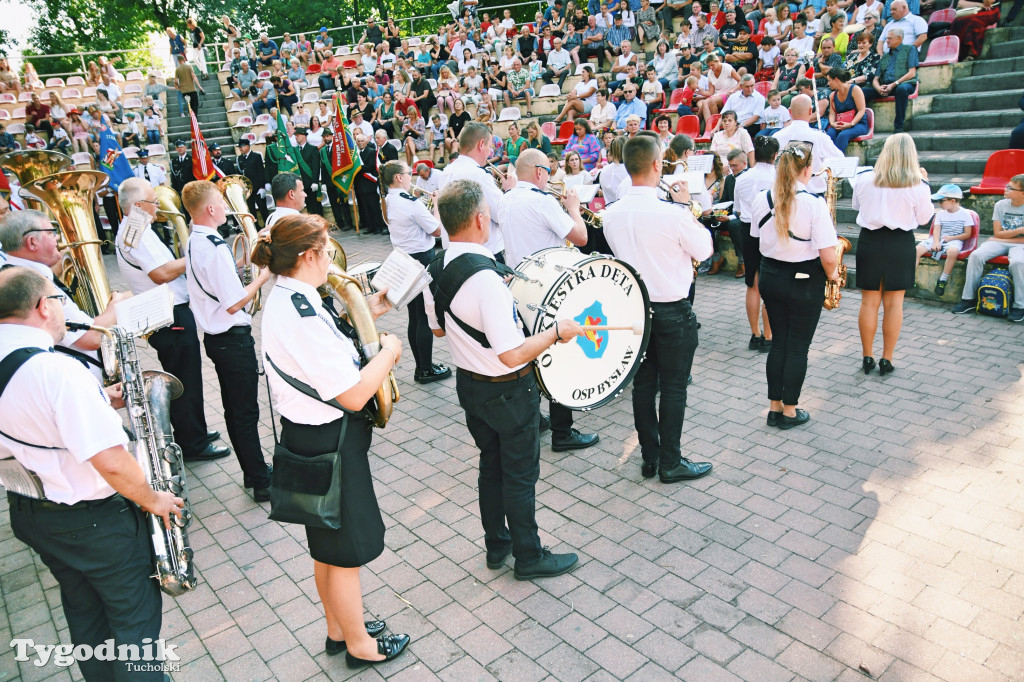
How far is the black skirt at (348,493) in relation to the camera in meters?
2.88

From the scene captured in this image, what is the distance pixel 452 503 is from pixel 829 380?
133 inches

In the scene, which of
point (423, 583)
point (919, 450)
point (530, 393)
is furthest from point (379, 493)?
point (919, 450)

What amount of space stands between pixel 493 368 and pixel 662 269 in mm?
1455

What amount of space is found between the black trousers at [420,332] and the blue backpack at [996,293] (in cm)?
543

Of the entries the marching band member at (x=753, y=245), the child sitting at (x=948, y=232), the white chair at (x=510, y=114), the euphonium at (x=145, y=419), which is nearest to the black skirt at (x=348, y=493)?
the euphonium at (x=145, y=419)

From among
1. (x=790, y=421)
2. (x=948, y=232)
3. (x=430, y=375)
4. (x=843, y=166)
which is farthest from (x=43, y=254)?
(x=948, y=232)

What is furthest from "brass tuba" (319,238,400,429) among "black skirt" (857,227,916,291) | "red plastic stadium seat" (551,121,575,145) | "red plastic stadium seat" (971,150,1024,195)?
"red plastic stadium seat" (551,121,575,145)

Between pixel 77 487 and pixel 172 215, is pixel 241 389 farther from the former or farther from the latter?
pixel 77 487

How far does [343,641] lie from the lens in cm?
340

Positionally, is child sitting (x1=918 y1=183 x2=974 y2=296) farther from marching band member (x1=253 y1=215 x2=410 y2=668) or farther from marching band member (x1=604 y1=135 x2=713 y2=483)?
marching band member (x1=253 y1=215 x2=410 y2=668)

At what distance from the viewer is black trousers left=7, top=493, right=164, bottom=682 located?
2684 mm

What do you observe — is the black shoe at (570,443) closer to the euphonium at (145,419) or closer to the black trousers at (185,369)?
the euphonium at (145,419)

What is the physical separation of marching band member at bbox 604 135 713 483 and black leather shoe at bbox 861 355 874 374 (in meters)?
2.24

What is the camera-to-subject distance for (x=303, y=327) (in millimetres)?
2709
